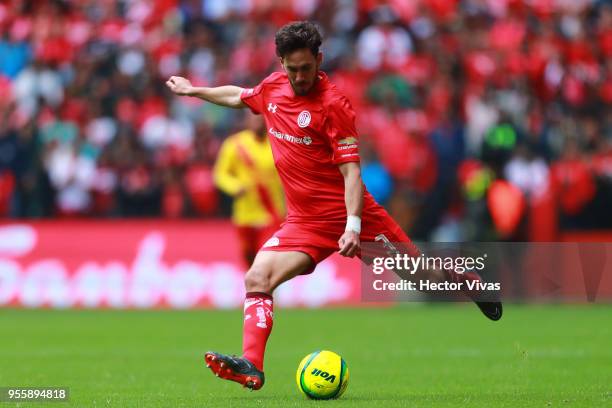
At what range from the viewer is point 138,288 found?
18422mm

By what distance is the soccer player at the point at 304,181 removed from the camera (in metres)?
8.01

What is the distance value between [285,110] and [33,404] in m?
2.53

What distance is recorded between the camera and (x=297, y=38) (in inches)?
310

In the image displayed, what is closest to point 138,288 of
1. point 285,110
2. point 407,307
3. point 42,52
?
point 407,307

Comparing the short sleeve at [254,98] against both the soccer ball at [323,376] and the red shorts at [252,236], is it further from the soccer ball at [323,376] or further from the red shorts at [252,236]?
the red shorts at [252,236]

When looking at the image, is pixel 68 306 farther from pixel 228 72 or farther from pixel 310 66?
pixel 310 66

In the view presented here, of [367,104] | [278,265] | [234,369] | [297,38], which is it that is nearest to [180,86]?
[297,38]

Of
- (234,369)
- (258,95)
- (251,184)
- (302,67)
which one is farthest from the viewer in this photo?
(251,184)

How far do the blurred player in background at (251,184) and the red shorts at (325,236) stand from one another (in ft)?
22.8

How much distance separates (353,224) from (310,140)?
2.32ft

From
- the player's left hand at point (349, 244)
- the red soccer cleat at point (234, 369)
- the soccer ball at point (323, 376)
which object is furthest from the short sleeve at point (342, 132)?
the red soccer cleat at point (234, 369)

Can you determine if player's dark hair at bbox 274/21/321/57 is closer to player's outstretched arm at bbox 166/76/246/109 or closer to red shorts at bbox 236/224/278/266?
player's outstretched arm at bbox 166/76/246/109

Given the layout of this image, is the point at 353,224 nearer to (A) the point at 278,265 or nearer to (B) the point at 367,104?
(A) the point at 278,265

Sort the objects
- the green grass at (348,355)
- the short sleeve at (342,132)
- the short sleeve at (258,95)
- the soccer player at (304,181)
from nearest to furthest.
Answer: the soccer player at (304,181) < the short sleeve at (342,132) < the green grass at (348,355) < the short sleeve at (258,95)
